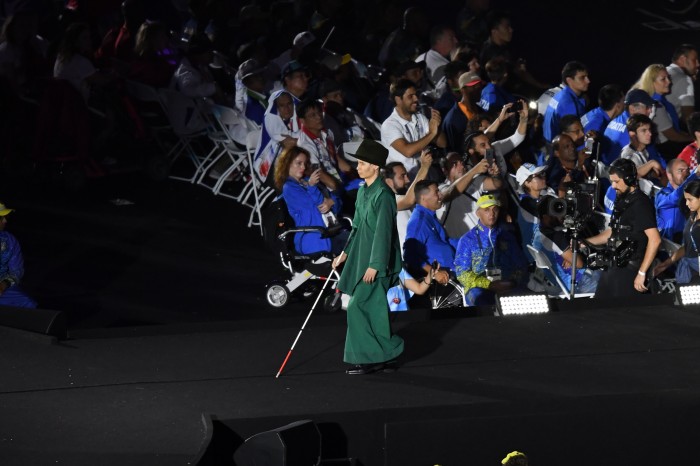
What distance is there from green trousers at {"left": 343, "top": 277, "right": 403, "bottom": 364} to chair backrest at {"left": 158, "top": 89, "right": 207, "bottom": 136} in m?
5.39

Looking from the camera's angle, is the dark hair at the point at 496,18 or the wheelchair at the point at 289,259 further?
the dark hair at the point at 496,18

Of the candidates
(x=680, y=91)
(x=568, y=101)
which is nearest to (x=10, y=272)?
(x=568, y=101)

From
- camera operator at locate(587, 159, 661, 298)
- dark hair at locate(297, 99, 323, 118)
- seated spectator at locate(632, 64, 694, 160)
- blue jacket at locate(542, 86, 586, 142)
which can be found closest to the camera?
camera operator at locate(587, 159, 661, 298)

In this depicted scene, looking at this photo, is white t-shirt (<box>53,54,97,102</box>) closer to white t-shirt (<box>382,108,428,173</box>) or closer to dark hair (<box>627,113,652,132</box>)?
white t-shirt (<box>382,108,428,173</box>)

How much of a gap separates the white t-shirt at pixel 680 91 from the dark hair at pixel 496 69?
1832mm

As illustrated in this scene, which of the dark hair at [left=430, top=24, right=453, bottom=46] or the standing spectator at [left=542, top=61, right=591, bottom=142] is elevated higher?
the dark hair at [left=430, top=24, right=453, bottom=46]

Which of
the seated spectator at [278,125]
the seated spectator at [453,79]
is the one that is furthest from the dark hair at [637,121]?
the seated spectator at [278,125]

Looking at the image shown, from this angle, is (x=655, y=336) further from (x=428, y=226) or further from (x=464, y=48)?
(x=464, y=48)

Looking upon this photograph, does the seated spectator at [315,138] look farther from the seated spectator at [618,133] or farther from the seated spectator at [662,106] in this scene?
the seated spectator at [662,106]

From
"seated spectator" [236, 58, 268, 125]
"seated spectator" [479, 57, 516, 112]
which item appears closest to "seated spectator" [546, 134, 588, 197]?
"seated spectator" [479, 57, 516, 112]

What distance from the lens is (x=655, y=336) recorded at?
7.29 meters

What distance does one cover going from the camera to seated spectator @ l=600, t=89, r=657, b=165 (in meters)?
10.7

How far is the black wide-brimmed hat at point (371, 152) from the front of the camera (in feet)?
21.0

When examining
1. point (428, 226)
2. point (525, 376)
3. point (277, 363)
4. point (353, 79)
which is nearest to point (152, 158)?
point (353, 79)
